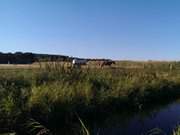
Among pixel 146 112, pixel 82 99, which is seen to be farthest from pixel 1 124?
pixel 146 112

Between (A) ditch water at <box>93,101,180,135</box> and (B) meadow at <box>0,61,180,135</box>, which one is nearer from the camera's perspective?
(B) meadow at <box>0,61,180,135</box>

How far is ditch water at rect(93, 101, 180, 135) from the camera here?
11.8m

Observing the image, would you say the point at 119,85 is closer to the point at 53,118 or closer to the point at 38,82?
the point at 38,82

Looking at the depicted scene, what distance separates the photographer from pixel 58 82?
48.5 ft

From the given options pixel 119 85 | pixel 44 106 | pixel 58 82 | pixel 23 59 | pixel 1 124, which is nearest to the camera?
pixel 1 124

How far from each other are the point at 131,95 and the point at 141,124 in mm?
3310

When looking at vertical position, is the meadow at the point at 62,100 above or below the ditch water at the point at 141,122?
above

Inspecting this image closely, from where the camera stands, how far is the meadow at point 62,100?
10.6 metres

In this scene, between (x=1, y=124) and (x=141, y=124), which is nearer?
(x=1, y=124)

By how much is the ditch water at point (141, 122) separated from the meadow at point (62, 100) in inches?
16.5

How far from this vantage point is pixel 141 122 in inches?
546

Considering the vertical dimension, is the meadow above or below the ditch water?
above

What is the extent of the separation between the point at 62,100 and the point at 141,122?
3430mm

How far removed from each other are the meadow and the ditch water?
0.42 meters
